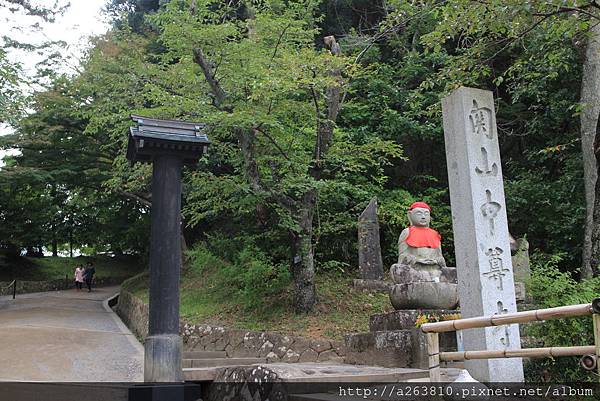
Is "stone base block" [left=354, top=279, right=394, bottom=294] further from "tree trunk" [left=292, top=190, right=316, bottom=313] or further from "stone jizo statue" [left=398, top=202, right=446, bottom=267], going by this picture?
"stone jizo statue" [left=398, top=202, right=446, bottom=267]

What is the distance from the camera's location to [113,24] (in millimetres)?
24359

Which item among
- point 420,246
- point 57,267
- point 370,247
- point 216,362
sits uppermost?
point 57,267

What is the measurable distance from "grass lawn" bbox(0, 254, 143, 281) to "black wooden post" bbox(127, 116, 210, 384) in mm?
25681

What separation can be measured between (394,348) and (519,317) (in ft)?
11.5

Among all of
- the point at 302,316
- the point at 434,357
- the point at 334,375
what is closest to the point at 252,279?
the point at 302,316

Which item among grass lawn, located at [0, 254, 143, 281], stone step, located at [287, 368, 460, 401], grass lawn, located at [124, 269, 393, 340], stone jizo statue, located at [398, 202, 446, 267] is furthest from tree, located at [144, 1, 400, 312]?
grass lawn, located at [0, 254, 143, 281]

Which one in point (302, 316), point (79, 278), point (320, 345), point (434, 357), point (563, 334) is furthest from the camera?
point (79, 278)

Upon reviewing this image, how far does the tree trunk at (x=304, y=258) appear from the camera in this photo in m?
11.3

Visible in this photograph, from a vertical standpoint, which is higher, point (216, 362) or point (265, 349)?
point (265, 349)

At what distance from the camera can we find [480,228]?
569 cm

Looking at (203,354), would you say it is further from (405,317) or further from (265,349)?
(405,317)

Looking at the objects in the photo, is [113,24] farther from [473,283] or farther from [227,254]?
[473,283]

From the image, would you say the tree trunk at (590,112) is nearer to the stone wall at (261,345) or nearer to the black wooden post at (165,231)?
the stone wall at (261,345)

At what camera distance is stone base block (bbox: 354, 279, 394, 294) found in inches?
511
